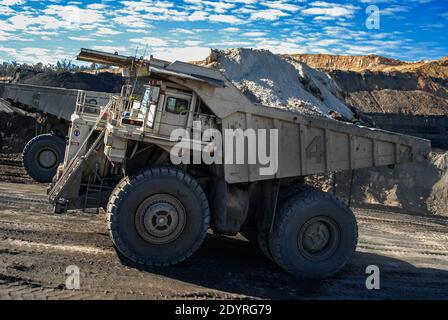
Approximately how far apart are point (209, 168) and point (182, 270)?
151 centimetres

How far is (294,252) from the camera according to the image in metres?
6.98

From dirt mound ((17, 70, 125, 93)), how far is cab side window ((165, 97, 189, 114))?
779 inches

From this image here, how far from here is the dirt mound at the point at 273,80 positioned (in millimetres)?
18703

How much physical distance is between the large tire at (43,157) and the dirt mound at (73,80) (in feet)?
40.5

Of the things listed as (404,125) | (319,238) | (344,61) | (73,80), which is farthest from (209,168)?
(344,61)

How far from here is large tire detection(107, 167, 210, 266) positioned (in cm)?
648

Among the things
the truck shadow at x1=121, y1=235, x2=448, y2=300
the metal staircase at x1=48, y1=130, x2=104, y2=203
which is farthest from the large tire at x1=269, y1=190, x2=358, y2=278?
the metal staircase at x1=48, y1=130, x2=104, y2=203

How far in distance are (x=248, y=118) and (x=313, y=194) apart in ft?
4.75

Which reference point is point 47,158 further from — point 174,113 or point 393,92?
point 393,92

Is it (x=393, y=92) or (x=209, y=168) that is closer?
(x=209, y=168)

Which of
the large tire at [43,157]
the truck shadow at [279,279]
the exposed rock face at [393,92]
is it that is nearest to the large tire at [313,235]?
the truck shadow at [279,279]

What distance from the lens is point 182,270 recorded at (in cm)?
668

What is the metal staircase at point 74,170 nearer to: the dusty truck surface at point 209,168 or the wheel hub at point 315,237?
the dusty truck surface at point 209,168
